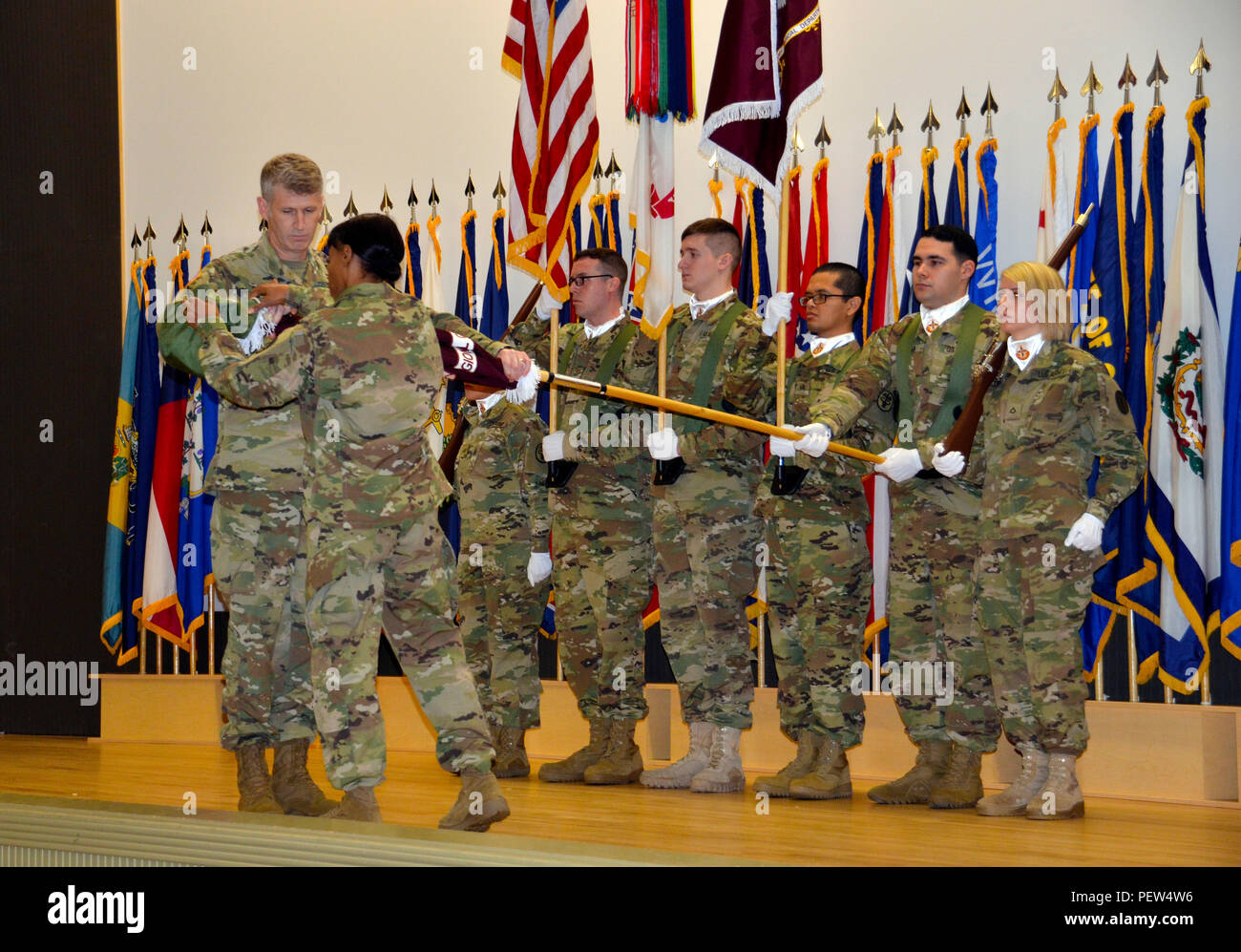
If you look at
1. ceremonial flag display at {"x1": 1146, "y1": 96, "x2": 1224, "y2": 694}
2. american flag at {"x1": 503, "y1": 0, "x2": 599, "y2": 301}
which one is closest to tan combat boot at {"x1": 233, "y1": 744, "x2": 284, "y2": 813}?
american flag at {"x1": 503, "y1": 0, "x2": 599, "y2": 301}

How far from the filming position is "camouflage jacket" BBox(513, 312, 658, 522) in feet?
16.5

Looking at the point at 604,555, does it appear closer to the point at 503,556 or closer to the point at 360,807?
the point at 503,556

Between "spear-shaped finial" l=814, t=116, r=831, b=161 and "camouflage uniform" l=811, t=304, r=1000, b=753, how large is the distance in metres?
1.61

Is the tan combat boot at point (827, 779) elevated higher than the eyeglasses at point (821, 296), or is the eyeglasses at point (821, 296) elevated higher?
the eyeglasses at point (821, 296)

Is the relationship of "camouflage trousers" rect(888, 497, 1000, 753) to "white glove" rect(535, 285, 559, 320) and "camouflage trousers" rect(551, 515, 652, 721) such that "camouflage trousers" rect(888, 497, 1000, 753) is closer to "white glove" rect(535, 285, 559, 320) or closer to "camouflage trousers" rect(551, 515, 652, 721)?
"camouflage trousers" rect(551, 515, 652, 721)

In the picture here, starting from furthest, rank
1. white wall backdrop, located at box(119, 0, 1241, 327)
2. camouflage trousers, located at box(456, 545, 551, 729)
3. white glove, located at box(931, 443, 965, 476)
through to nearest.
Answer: white wall backdrop, located at box(119, 0, 1241, 327), camouflage trousers, located at box(456, 545, 551, 729), white glove, located at box(931, 443, 965, 476)

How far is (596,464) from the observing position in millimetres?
5043

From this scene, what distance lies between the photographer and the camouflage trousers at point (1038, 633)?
411 cm

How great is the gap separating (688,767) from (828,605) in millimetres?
822

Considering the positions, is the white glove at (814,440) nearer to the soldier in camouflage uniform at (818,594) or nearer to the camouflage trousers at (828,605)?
the soldier in camouflage uniform at (818,594)

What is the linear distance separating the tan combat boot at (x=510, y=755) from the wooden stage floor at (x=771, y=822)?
9 centimetres

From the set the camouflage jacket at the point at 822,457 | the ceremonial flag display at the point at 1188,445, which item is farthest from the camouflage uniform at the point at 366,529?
the ceremonial flag display at the point at 1188,445

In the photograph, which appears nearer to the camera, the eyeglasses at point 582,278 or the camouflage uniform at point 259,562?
the camouflage uniform at point 259,562
